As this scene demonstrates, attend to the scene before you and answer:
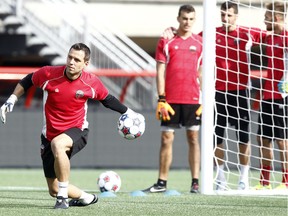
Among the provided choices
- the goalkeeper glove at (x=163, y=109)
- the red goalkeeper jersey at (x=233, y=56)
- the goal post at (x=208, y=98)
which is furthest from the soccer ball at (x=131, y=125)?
the red goalkeeper jersey at (x=233, y=56)

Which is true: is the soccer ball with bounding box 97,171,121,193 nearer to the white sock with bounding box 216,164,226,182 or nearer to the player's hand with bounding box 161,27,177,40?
the white sock with bounding box 216,164,226,182

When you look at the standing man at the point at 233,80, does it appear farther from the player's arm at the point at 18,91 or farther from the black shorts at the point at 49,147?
the player's arm at the point at 18,91

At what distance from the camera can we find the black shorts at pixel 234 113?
11035 millimetres

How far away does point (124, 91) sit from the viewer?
15.7 metres

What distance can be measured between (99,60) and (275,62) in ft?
27.1

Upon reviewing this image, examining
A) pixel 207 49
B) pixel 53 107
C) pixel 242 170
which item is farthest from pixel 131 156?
pixel 53 107

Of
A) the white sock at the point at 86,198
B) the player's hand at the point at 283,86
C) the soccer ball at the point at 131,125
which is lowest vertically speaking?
the white sock at the point at 86,198

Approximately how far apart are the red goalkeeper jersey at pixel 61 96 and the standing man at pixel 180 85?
2113 mm

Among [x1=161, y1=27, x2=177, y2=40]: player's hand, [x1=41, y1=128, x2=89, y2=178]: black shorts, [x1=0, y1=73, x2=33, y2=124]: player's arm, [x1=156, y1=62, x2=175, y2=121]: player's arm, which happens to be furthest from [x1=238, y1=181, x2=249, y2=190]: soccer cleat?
[x1=0, y1=73, x2=33, y2=124]: player's arm

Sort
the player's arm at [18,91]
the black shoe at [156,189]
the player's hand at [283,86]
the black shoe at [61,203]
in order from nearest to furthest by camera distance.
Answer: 1. the black shoe at [61,203]
2. the player's arm at [18,91]
3. the black shoe at [156,189]
4. the player's hand at [283,86]

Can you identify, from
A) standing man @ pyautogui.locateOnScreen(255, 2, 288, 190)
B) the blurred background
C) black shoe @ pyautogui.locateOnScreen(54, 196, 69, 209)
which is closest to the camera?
black shoe @ pyautogui.locateOnScreen(54, 196, 69, 209)

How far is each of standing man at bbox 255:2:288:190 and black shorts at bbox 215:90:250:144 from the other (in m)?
0.18

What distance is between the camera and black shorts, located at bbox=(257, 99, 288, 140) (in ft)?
36.2

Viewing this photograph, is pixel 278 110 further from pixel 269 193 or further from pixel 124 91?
pixel 124 91
